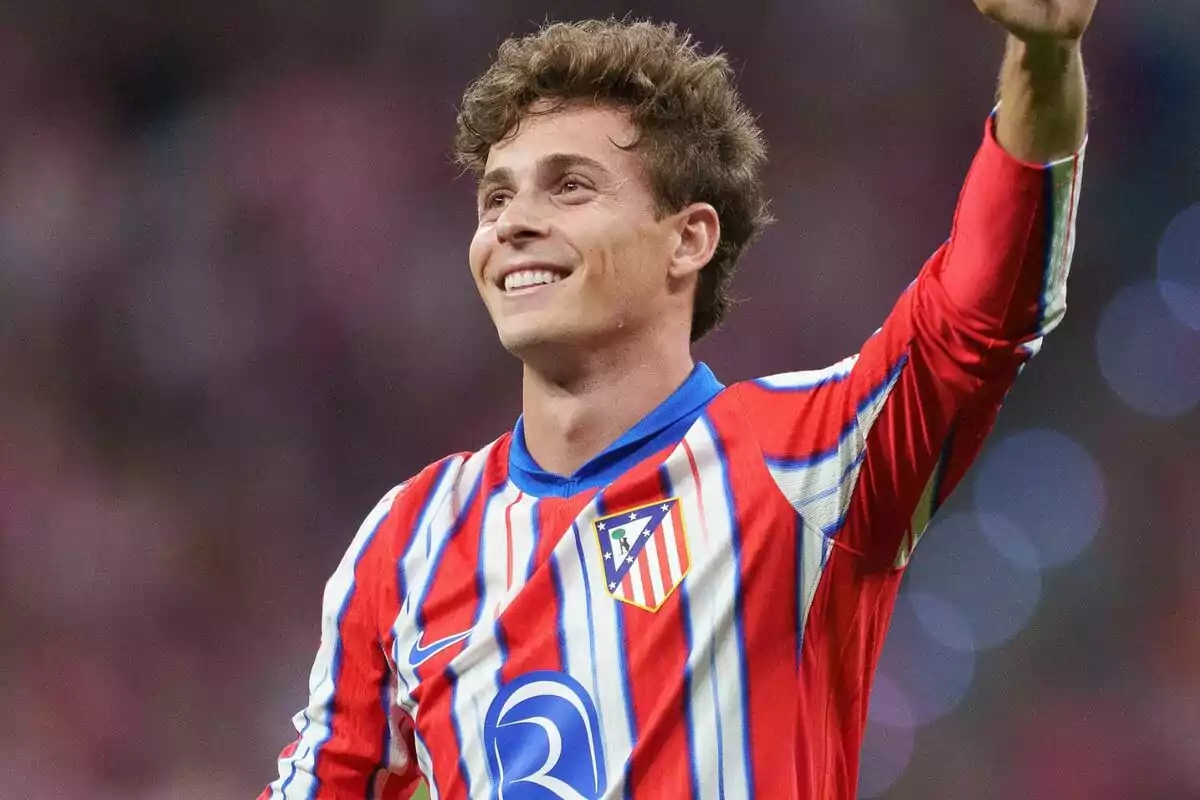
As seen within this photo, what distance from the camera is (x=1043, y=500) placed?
16.6 ft

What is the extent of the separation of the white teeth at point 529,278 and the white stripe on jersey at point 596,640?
346 millimetres

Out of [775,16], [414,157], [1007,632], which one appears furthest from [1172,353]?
[414,157]

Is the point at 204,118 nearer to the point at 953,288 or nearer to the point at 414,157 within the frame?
the point at 414,157

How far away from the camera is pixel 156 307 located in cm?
528

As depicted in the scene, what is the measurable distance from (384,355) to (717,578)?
355 centimetres

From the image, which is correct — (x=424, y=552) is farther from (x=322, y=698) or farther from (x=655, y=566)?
(x=655, y=566)

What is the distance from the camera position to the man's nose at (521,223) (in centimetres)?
210

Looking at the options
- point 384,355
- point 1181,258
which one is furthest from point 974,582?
point 384,355

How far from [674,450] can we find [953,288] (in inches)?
22.3

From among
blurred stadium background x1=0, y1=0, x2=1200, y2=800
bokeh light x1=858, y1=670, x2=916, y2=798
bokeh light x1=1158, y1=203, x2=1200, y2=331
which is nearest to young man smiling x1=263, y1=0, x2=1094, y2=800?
blurred stadium background x1=0, y1=0, x2=1200, y2=800

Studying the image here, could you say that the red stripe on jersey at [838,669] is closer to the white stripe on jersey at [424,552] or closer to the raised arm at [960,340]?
the raised arm at [960,340]

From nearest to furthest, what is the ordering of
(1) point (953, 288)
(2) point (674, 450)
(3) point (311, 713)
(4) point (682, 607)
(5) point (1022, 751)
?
(1) point (953, 288)
(4) point (682, 607)
(2) point (674, 450)
(3) point (311, 713)
(5) point (1022, 751)

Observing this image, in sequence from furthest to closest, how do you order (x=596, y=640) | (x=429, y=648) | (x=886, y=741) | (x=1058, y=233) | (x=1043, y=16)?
(x=886, y=741)
(x=429, y=648)
(x=596, y=640)
(x=1058, y=233)
(x=1043, y=16)

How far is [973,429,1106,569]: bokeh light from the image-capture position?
16.4 feet
